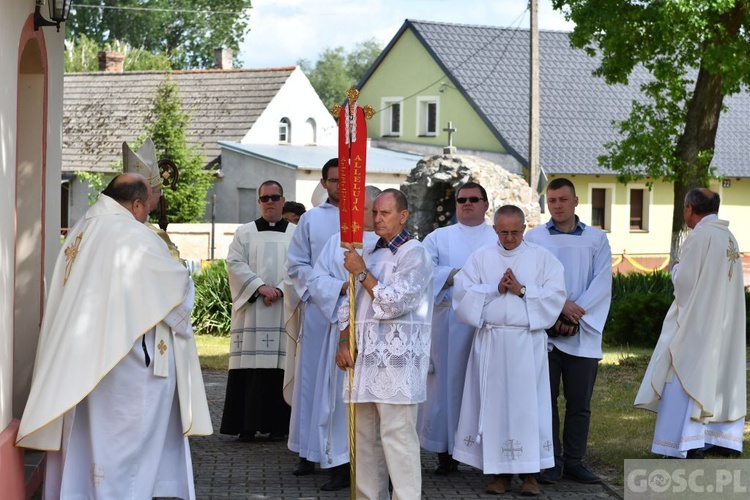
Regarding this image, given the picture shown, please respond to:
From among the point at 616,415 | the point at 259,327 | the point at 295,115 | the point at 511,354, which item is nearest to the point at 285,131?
the point at 295,115

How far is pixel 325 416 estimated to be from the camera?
8500 millimetres

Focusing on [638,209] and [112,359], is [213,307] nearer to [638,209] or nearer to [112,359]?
[112,359]

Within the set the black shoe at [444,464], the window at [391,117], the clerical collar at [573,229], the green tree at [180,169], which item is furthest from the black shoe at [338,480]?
the window at [391,117]

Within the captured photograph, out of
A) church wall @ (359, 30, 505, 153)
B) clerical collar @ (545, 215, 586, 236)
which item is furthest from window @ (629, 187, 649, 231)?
clerical collar @ (545, 215, 586, 236)

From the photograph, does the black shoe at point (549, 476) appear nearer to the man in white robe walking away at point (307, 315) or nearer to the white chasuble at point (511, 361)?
the white chasuble at point (511, 361)

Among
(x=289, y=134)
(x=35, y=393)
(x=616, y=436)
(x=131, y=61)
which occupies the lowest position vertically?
(x=616, y=436)

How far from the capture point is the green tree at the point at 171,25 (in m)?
68.9

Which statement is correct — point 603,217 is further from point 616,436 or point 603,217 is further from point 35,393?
point 35,393

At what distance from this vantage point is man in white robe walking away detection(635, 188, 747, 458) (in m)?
9.16

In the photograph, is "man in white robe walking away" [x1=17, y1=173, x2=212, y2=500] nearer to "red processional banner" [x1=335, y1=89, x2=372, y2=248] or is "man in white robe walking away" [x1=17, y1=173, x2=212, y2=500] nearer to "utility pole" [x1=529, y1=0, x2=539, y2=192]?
"red processional banner" [x1=335, y1=89, x2=372, y2=248]

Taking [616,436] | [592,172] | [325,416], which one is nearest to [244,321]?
[325,416]

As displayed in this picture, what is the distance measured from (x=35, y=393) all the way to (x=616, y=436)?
570 centimetres

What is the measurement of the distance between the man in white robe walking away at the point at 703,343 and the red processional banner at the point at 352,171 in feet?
10.9

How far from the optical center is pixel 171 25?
70500 millimetres
